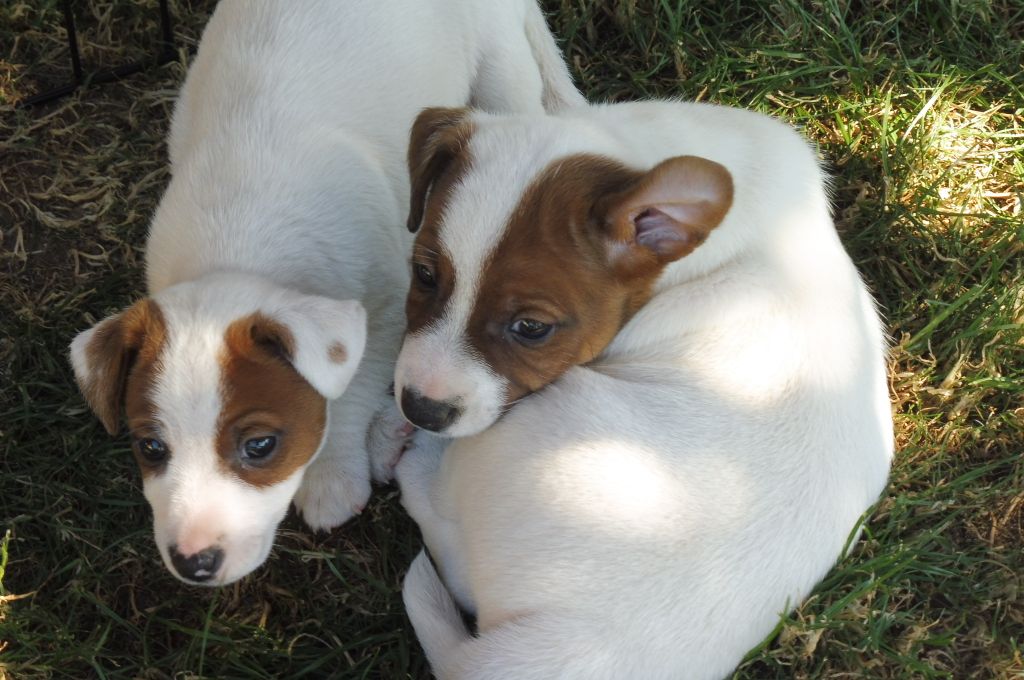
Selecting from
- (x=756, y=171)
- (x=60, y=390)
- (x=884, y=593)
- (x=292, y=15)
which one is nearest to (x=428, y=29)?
(x=292, y=15)

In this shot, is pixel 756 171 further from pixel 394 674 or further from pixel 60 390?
pixel 60 390

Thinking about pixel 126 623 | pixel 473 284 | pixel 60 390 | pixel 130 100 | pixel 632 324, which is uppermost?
pixel 473 284

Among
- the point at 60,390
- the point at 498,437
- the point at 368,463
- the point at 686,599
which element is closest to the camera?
the point at 686,599

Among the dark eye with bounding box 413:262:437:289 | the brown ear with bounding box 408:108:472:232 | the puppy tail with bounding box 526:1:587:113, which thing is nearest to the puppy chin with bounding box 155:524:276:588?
the dark eye with bounding box 413:262:437:289

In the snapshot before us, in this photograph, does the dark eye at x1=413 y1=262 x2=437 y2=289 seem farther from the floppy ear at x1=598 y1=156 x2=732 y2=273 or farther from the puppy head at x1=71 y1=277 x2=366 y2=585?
the floppy ear at x1=598 y1=156 x2=732 y2=273

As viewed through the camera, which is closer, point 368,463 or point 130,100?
point 368,463

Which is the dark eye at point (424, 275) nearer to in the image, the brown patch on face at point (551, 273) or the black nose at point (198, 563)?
the brown patch on face at point (551, 273)
